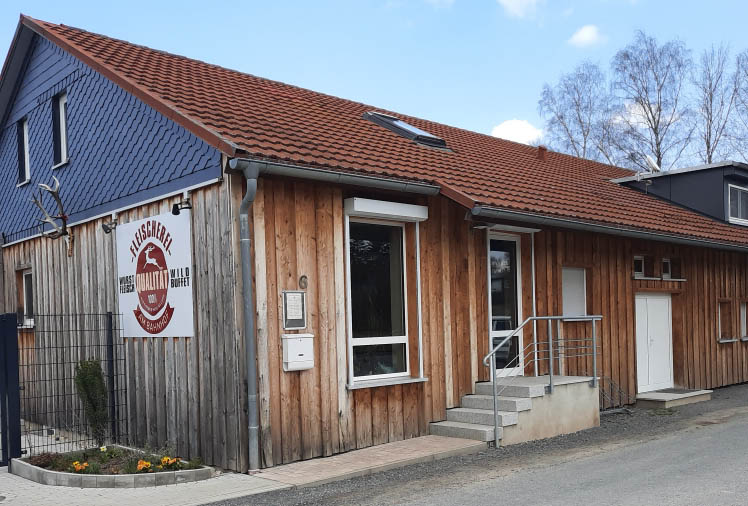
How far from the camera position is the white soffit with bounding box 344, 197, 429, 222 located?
30.2ft

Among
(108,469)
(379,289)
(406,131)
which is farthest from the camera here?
(406,131)

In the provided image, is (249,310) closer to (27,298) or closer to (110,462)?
(110,462)

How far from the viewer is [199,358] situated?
29.1ft

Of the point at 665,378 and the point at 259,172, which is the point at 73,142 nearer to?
the point at 259,172

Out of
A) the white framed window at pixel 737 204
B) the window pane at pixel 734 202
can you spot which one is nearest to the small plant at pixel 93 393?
the white framed window at pixel 737 204

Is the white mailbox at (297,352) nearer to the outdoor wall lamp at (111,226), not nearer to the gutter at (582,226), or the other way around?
the gutter at (582,226)

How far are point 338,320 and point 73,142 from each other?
5.86 metres

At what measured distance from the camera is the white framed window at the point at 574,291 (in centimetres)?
1248

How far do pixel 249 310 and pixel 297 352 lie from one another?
30.4 inches

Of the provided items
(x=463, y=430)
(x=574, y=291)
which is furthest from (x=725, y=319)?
(x=463, y=430)

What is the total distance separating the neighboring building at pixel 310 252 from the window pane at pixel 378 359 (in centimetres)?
3

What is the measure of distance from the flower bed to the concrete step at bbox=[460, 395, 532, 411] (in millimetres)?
3773

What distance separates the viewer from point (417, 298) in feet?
32.5

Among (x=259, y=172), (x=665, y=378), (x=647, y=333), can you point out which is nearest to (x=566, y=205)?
(x=647, y=333)
